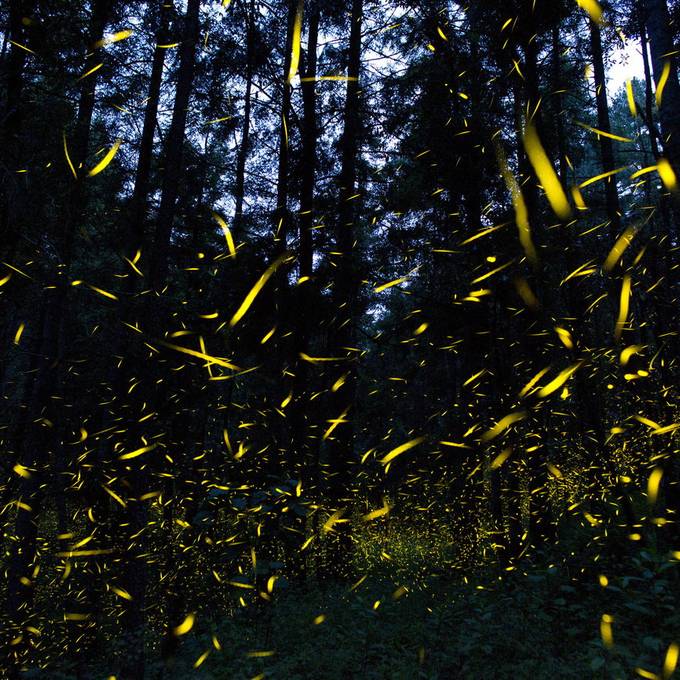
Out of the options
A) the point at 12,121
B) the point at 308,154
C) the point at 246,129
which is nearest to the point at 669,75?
the point at 12,121

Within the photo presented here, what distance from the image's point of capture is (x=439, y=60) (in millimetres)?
10938

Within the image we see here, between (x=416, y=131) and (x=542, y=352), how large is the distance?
5631 mm

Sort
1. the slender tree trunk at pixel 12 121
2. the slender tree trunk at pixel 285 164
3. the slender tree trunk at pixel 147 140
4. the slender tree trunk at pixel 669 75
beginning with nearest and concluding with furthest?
the slender tree trunk at pixel 669 75 < the slender tree trunk at pixel 12 121 < the slender tree trunk at pixel 147 140 < the slender tree trunk at pixel 285 164

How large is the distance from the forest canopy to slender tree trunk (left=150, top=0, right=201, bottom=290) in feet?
0.12

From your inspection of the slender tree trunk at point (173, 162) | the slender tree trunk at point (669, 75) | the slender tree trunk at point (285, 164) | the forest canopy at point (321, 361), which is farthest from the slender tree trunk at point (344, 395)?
the slender tree trunk at point (669, 75)

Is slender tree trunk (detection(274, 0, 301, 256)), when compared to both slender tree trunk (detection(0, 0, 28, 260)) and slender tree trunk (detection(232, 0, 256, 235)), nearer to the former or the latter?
slender tree trunk (detection(232, 0, 256, 235))

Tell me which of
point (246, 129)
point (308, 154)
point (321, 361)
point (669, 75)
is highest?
point (246, 129)

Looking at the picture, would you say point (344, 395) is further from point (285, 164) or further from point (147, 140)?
point (147, 140)

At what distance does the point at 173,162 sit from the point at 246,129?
850 centimetres

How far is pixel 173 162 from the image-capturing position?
6.09 metres

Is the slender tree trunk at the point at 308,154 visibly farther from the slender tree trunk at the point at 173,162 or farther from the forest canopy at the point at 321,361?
the slender tree trunk at the point at 173,162

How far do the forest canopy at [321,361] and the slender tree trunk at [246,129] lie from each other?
0.11m

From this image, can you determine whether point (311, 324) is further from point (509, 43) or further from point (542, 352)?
point (509, 43)

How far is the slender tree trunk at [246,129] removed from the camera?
11.1 metres
